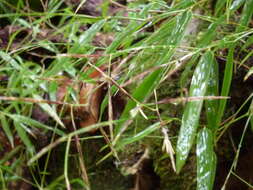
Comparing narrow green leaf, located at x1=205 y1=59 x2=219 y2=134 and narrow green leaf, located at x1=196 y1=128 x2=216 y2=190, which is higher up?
narrow green leaf, located at x1=205 y1=59 x2=219 y2=134

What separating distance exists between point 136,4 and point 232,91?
31 cm

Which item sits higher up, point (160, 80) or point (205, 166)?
point (160, 80)

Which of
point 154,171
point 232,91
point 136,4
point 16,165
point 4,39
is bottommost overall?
point 16,165

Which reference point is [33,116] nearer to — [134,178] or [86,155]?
[86,155]

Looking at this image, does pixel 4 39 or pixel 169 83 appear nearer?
pixel 169 83

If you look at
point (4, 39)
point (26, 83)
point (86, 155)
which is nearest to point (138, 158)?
point (86, 155)

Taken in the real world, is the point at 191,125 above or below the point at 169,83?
above

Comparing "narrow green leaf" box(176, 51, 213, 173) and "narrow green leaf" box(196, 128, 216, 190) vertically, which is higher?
"narrow green leaf" box(176, 51, 213, 173)

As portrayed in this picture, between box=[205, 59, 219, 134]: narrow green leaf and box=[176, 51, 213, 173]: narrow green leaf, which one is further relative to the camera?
box=[205, 59, 219, 134]: narrow green leaf

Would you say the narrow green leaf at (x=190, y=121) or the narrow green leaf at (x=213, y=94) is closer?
the narrow green leaf at (x=190, y=121)

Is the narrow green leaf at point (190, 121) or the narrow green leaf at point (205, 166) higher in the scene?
the narrow green leaf at point (190, 121)

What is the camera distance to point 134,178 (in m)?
0.95

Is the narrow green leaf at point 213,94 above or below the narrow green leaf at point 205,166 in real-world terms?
above

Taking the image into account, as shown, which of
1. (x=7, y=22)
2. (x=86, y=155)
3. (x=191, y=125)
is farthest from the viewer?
(x=7, y=22)
